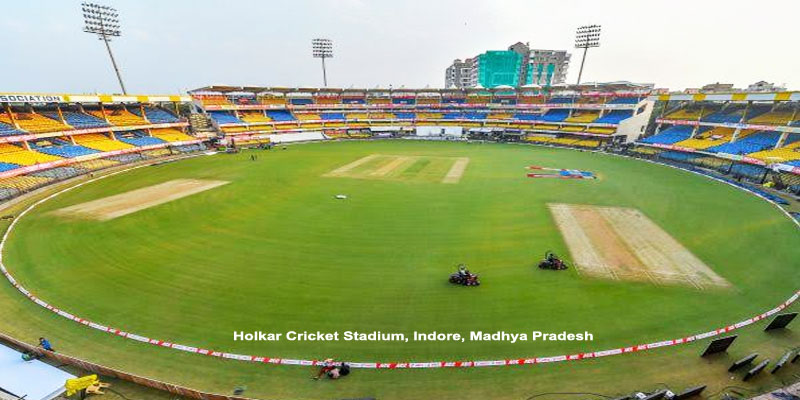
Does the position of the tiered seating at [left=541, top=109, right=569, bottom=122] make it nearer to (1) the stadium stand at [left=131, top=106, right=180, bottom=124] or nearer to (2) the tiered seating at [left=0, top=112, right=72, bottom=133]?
(1) the stadium stand at [left=131, top=106, right=180, bottom=124]

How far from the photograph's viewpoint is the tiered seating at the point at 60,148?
135 feet

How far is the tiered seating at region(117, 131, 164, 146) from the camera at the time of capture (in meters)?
51.4

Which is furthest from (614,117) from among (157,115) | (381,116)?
(157,115)

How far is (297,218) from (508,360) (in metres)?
17.7

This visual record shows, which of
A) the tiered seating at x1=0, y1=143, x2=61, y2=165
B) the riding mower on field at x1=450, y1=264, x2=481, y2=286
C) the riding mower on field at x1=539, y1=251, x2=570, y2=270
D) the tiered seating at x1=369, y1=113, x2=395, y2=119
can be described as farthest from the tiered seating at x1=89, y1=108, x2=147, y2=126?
the riding mower on field at x1=539, y1=251, x2=570, y2=270

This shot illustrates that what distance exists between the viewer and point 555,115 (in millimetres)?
73375

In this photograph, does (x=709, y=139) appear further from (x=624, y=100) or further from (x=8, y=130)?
(x=8, y=130)

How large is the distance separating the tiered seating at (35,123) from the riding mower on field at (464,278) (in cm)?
5645

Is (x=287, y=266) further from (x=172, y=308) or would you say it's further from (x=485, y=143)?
(x=485, y=143)

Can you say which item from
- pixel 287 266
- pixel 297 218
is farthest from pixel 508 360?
pixel 297 218

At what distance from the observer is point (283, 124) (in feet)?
246

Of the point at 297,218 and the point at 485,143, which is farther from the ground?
the point at 297,218

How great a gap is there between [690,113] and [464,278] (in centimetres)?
6423

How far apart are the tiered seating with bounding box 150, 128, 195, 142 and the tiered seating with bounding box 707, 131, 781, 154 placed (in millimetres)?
82027
